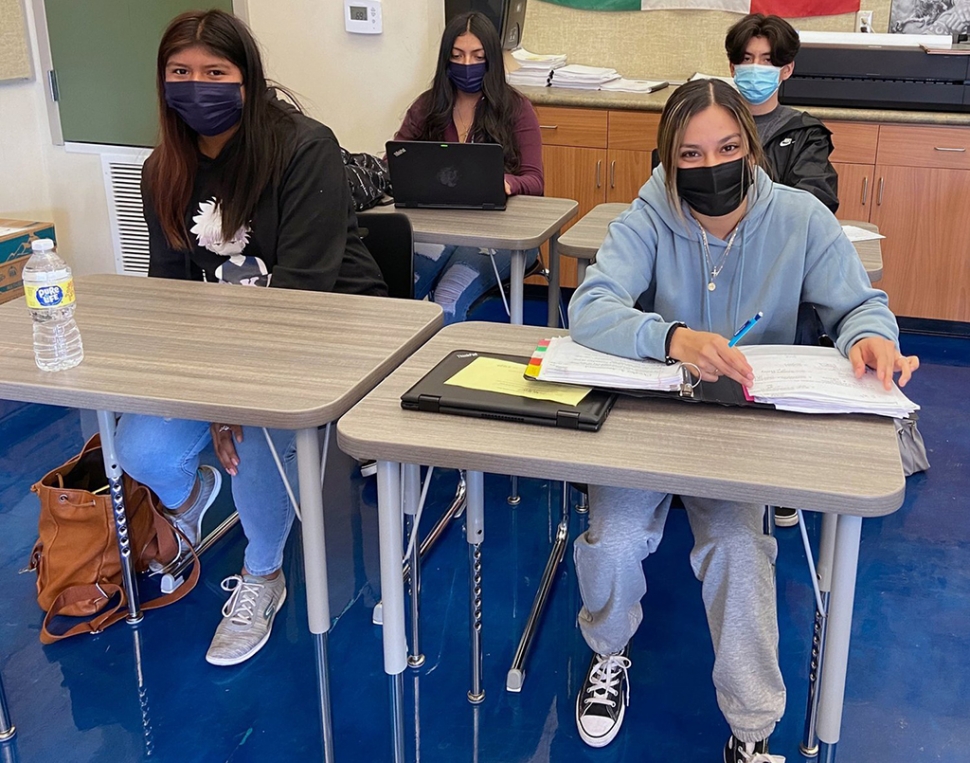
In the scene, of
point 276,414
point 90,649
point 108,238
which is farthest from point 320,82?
point 276,414

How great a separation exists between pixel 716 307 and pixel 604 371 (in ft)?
1.26

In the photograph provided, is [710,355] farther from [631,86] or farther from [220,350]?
[631,86]

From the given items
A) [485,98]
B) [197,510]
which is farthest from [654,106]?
[197,510]

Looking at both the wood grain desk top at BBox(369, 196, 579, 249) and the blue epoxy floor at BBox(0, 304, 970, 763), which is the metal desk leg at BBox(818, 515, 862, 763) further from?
the wood grain desk top at BBox(369, 196, 579, 249)

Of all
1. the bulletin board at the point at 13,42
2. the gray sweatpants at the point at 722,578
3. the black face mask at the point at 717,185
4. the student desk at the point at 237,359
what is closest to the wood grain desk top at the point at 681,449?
the student desk at the point at 237,359

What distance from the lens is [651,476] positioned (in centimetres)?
121

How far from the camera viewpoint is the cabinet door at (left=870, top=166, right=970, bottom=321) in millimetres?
3664

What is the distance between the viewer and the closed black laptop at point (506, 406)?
52.5 inches

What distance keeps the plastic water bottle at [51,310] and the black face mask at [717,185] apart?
3.30 ft

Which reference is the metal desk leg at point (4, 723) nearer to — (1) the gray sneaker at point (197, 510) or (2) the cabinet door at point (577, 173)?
(1) the gray sneaker at point (197, 510)

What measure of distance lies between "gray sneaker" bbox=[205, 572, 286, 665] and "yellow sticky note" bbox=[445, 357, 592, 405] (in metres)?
0.85

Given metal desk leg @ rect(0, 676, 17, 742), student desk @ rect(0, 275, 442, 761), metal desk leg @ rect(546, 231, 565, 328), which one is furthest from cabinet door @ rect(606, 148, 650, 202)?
metal desk leg @ rect(0, 676, 17, 742)

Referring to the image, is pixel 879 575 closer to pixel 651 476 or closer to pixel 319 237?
pixel 651 476

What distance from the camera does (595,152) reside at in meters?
4.00
